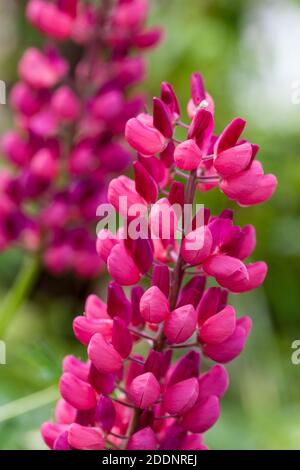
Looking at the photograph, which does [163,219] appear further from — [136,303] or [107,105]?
[107,105]

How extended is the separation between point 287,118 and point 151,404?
1920mm

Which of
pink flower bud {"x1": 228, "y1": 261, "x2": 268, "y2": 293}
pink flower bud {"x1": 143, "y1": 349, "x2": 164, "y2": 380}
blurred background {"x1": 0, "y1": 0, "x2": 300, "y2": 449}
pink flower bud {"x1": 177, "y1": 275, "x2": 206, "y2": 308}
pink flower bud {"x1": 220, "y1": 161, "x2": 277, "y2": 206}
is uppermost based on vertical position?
pink flower bud {"x1": 220, "y1": 161, "x2": 277, "y2": 206}

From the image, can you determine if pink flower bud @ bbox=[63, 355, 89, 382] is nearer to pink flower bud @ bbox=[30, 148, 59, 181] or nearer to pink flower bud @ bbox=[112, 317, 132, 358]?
pink flower bud @ bbox=[112, 317, 132, 358]

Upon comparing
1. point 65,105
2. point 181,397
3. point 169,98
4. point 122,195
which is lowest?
point 181,397

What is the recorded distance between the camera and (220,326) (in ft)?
3.24

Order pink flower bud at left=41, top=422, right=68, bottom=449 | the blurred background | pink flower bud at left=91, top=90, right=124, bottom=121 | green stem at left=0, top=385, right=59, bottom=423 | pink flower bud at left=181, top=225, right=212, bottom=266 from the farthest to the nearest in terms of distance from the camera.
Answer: the blurred background, pink flower bud at left=91, top=90, right=124, bottom=121, green stem at left=0, top=385, right=59, bottom=423, pink flower bud at left=41, top=422, right=68, bottom=449, pink flower bud at left=181, top=225, right=212, bottom=266

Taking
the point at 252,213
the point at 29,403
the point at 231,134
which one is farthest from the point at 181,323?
the point at 252,213

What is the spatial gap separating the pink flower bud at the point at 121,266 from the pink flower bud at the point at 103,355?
79 mm

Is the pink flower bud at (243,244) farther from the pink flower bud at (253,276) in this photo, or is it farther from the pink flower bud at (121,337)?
the pink flower bud at (121,337)

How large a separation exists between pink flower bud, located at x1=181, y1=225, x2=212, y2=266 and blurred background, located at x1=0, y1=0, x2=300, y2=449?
945 mm

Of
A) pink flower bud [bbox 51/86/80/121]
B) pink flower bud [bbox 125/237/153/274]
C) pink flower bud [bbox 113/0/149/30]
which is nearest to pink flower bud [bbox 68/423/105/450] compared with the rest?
pink flower bud [bbox 125/237/153/274]

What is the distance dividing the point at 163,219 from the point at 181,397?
0.22m

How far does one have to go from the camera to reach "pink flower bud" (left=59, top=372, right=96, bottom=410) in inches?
39.6

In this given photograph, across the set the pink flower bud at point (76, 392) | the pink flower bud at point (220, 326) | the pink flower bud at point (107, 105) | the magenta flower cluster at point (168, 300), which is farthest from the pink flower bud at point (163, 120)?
the pink flower bud at point (107, 105)
